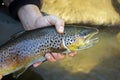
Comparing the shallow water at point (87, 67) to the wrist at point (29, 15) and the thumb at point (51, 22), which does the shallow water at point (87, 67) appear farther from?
the thumb at point (51, 22)

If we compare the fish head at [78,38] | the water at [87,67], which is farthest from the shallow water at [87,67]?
the fish head at [78,38]

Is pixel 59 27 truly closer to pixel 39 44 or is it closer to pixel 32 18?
pixel 39 44

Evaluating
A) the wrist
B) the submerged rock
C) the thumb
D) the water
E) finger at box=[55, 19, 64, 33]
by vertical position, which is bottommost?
the water

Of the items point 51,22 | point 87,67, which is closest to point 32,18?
point 51,22

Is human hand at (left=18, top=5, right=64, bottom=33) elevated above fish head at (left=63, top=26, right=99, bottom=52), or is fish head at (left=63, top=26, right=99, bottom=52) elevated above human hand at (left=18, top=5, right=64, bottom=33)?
fish head at (left=63, top=26, right=99, bottom=52)

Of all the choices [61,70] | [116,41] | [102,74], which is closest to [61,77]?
[61,70]

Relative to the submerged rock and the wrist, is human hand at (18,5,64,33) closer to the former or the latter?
the wrist

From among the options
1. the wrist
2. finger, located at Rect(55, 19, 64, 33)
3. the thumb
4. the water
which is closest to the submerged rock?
the water

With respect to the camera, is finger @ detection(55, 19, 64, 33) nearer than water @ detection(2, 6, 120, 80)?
Yes
